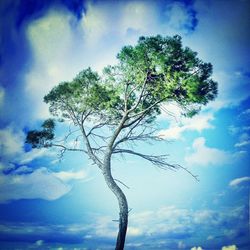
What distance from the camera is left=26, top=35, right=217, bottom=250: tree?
514 cm

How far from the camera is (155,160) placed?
571cm

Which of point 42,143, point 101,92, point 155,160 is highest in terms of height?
point 101,92

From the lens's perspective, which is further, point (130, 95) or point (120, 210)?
point (130, 95)

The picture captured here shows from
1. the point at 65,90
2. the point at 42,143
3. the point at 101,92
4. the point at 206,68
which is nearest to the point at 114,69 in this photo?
the point at 101,92

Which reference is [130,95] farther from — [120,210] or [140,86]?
[120,210]

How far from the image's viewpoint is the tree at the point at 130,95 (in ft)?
16.9

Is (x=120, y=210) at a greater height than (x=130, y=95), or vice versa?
(x=130, y=95)

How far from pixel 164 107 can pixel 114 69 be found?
1.28 metres

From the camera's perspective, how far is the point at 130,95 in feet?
20.0

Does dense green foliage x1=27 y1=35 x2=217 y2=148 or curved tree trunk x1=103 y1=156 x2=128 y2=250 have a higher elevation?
dense green foliage x1=27 y1=35 x2=217 y2=148

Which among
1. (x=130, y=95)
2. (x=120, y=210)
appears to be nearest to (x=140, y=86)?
(x=130, y=95)

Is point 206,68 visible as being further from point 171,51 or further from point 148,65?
point 148,65

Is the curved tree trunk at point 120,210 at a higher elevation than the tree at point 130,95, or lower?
lower

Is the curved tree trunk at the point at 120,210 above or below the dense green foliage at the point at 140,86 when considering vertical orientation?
below
